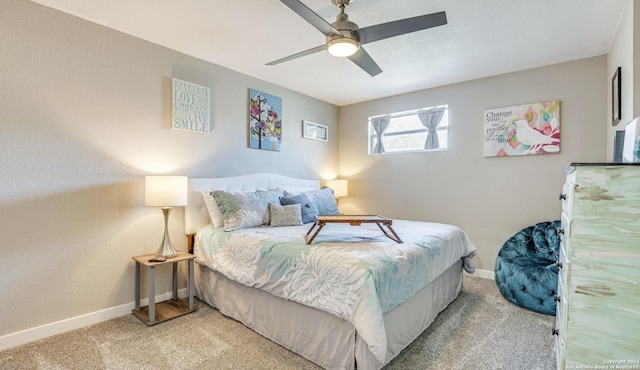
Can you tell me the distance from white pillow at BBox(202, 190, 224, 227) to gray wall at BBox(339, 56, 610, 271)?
2580 mm

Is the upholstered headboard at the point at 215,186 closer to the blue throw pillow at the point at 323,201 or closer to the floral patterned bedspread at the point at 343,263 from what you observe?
the floral patterned bedspread at the point at 343,263

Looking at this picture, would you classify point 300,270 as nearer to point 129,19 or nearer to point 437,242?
point 437,242

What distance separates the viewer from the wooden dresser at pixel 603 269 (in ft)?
4.49

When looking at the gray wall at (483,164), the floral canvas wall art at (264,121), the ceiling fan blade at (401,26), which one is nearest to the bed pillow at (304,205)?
the floral canvas wall art at (264,121)

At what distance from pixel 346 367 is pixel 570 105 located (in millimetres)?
3624

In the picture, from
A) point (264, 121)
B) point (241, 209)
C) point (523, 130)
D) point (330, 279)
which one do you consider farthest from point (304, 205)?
point (523, 130)

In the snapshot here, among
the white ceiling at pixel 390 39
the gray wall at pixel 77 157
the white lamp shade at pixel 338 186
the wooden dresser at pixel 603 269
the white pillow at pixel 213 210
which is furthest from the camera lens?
the white lamp shade at pixel 338 186

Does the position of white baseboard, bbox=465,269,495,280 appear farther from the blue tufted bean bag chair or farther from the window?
the window

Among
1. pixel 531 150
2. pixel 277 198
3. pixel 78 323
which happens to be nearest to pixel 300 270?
pixel 277 198

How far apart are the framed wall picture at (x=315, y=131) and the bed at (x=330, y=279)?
179 cm

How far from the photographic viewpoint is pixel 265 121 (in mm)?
3982

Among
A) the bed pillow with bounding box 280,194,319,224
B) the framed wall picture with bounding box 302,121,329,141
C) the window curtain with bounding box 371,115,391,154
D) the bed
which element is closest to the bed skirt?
the bed

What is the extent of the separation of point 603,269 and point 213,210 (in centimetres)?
296

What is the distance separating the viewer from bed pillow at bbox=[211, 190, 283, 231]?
9.45ft
